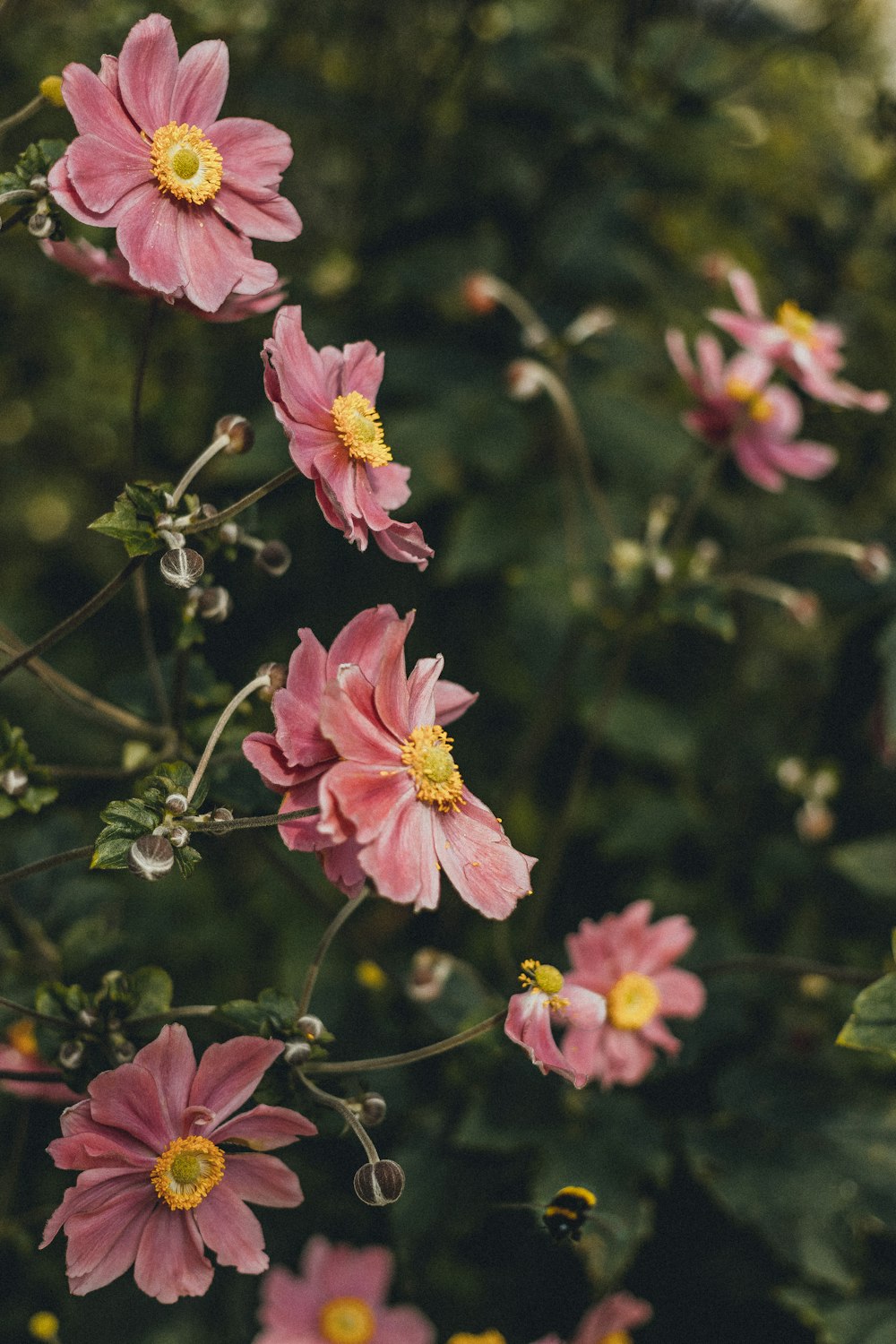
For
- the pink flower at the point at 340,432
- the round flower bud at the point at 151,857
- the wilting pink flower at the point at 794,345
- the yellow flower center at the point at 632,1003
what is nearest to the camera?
the round flower bud at the point at 151,857

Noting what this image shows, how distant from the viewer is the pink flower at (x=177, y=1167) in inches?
32.5

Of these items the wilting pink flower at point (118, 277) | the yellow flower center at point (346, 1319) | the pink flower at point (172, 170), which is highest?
the pink flower at point (172, 170)

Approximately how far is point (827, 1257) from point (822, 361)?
1.20 m

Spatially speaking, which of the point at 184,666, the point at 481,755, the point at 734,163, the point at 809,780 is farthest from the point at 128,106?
the point at 734,163

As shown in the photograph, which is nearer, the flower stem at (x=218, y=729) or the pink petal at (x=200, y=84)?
the flower stem at (x=218, y=729)

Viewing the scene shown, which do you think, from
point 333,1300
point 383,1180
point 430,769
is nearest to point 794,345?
point 430,769

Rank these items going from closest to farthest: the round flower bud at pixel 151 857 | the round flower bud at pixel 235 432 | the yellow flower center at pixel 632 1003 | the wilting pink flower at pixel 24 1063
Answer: the round flower bud at pixel 151 857 < the round flower bud at pixel 235 432 < the wilting pink flower at pixel 24 1063 < the yellow flower center at pixel 632 1003

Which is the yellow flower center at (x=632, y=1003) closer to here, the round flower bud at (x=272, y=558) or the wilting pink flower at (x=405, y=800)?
the wilting pink flower at (x=405, y=800)

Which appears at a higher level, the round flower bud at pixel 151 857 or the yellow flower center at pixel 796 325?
the yellow flower center at pixel 796 325

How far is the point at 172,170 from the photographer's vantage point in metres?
0.92

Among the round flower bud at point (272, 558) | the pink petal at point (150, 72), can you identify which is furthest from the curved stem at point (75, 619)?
the pink petal at point (150, 72)

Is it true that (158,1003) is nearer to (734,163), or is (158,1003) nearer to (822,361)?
(822,361)

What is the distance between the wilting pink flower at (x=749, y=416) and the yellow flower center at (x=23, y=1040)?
1.18 m

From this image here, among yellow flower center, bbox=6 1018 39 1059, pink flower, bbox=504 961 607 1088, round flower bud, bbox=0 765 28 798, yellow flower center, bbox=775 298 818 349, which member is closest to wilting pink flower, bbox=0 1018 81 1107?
yellow flower center, bbox=6 1018 39 1059
